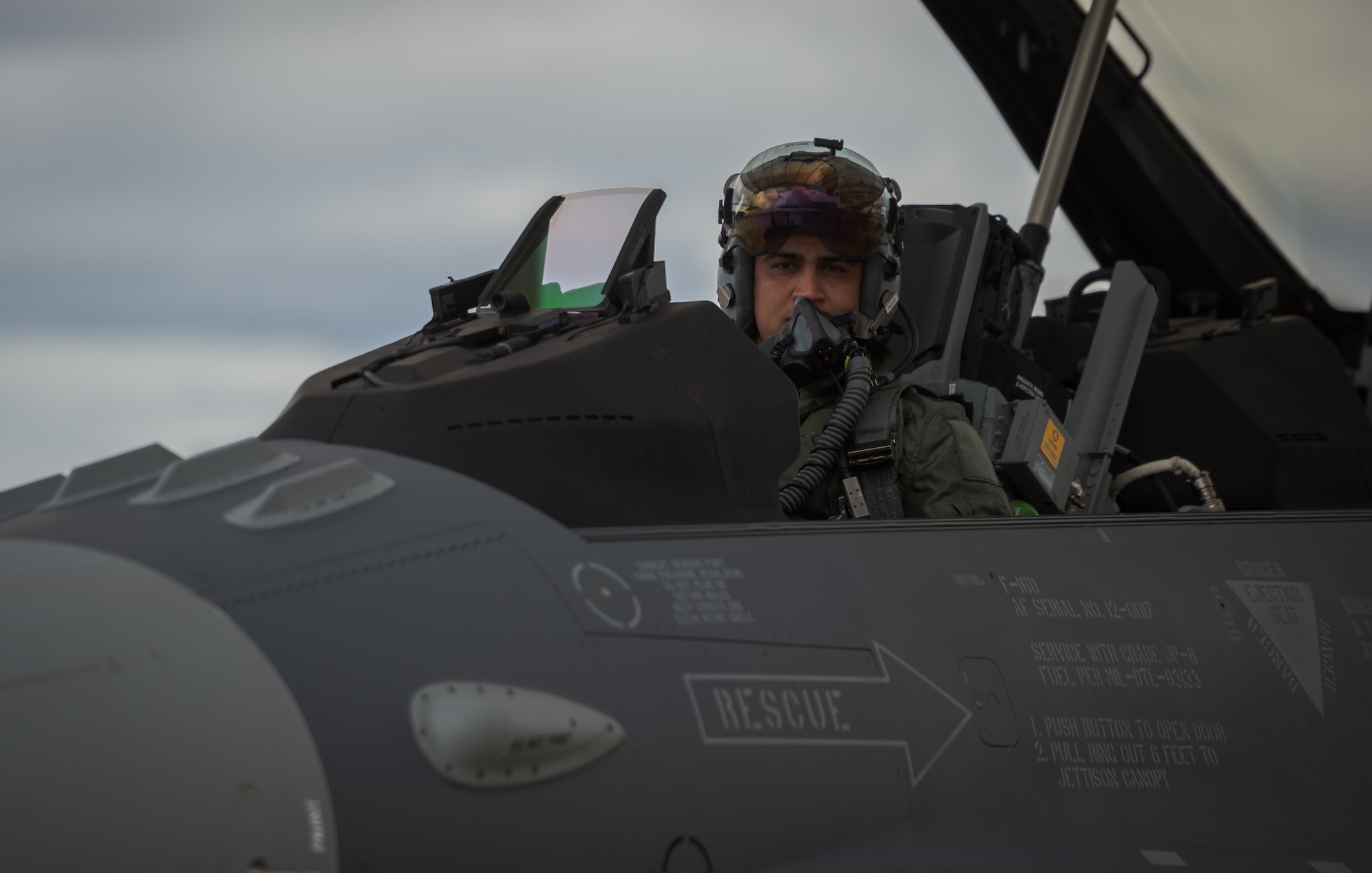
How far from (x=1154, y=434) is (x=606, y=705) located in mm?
3744

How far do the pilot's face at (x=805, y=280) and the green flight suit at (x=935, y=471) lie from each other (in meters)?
0.36

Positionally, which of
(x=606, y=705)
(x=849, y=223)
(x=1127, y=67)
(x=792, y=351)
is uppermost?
(x=1127, y=67)

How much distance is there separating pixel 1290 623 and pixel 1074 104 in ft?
13.1

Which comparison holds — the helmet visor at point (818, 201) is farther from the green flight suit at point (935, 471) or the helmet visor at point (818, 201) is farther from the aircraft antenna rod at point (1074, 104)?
the aircraft antenna rod at point (1074, 104)

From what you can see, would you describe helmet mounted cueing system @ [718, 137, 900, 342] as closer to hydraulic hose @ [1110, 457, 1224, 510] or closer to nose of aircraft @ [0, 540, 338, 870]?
hydraulic hose @ [1110, 457, 1224, 510]

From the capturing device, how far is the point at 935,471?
276 cm

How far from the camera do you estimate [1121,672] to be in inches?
75.7

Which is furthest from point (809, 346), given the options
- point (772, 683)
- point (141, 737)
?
point (141, 737)

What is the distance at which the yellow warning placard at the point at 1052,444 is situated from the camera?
3383 millimetres

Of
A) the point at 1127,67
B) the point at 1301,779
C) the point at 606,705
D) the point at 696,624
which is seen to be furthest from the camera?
the point at 1127,67

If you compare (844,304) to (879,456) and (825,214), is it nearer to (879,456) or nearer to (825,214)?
(825,214)

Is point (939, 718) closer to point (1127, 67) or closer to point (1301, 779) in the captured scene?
point (1301, 779)

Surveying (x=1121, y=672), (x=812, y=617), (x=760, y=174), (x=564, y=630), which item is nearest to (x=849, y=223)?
(x=760, y=174)

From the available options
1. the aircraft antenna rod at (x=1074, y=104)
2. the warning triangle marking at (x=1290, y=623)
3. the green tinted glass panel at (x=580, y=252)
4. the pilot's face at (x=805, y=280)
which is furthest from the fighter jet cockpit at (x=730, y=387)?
the aircraft antenna rod at (x=1074, y=104)
